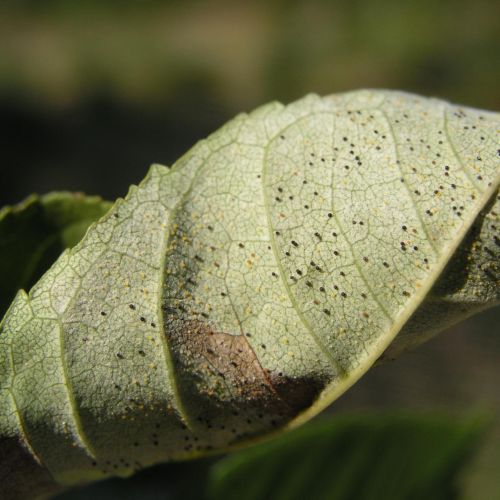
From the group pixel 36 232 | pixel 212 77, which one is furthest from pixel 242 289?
pixel 212 77

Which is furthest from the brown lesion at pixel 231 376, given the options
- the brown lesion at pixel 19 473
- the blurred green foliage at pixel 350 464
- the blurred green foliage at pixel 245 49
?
the blurred green foliage at pixel 245 49

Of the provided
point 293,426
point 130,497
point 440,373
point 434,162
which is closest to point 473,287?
point 434,162

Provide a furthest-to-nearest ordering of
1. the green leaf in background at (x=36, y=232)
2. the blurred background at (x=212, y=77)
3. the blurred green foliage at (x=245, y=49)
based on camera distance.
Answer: the blurred green foliage at (x=245, y=49)
the blurred background at (x=212, y=77)
the green leaf in background at (x=36, y=232)

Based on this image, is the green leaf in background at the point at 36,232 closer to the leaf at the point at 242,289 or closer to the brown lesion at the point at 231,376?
the leaf at the point at 242,289

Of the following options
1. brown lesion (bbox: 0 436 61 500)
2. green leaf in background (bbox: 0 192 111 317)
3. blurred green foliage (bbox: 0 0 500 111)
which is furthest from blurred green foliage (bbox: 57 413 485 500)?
blurred green foliage (bbox: 0 0 500 111)

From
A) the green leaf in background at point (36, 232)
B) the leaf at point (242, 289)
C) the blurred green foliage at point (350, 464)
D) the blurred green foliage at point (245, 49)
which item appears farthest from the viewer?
the blurred green foliage at point (245, 49)

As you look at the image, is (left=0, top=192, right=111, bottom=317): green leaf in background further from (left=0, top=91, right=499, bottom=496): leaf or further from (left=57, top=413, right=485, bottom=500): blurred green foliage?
(left=57, top=413, right=485, bottom=500): blurred green foliage

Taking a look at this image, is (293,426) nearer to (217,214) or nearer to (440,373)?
(217,214)
